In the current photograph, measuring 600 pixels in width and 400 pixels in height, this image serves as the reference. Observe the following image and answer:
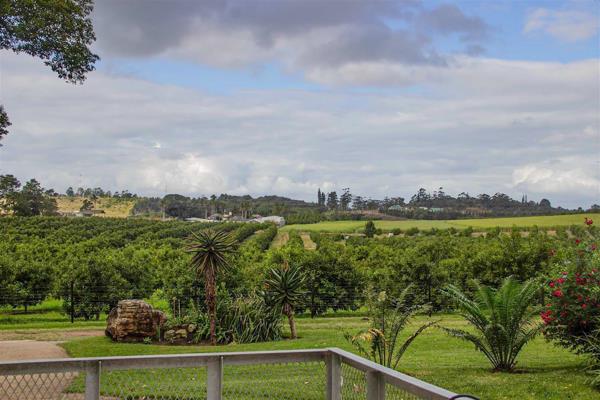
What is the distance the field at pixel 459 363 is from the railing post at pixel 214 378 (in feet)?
0.97

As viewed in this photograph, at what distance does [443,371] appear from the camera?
11.7 m

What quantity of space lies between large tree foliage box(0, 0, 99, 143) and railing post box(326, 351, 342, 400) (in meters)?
12.7

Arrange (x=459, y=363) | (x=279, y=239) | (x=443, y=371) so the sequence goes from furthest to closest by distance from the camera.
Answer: (x=279, y=239)
(x=459, y=363)
(x=443, y=371)

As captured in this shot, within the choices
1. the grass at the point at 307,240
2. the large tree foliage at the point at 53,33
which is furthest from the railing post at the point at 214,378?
the grass at the point at 307,240

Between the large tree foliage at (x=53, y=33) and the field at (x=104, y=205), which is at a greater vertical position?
the large tree foliage at (x=53, y=33)

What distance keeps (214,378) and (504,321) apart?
853 cm

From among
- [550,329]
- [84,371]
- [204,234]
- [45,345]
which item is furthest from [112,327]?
[84,371]

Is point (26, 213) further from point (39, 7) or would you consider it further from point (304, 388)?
point (304, 388)

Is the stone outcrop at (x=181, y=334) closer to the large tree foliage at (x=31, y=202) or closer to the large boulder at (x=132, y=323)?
the large boulder at (x=132, y=323)

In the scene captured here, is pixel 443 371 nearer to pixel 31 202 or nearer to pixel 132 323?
pixel 132 323

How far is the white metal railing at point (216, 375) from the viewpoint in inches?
172

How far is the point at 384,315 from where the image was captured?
1157 centimetres

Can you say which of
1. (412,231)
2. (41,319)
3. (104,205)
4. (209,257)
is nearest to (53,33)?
(209,257)

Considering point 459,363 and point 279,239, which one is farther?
point 279,239
